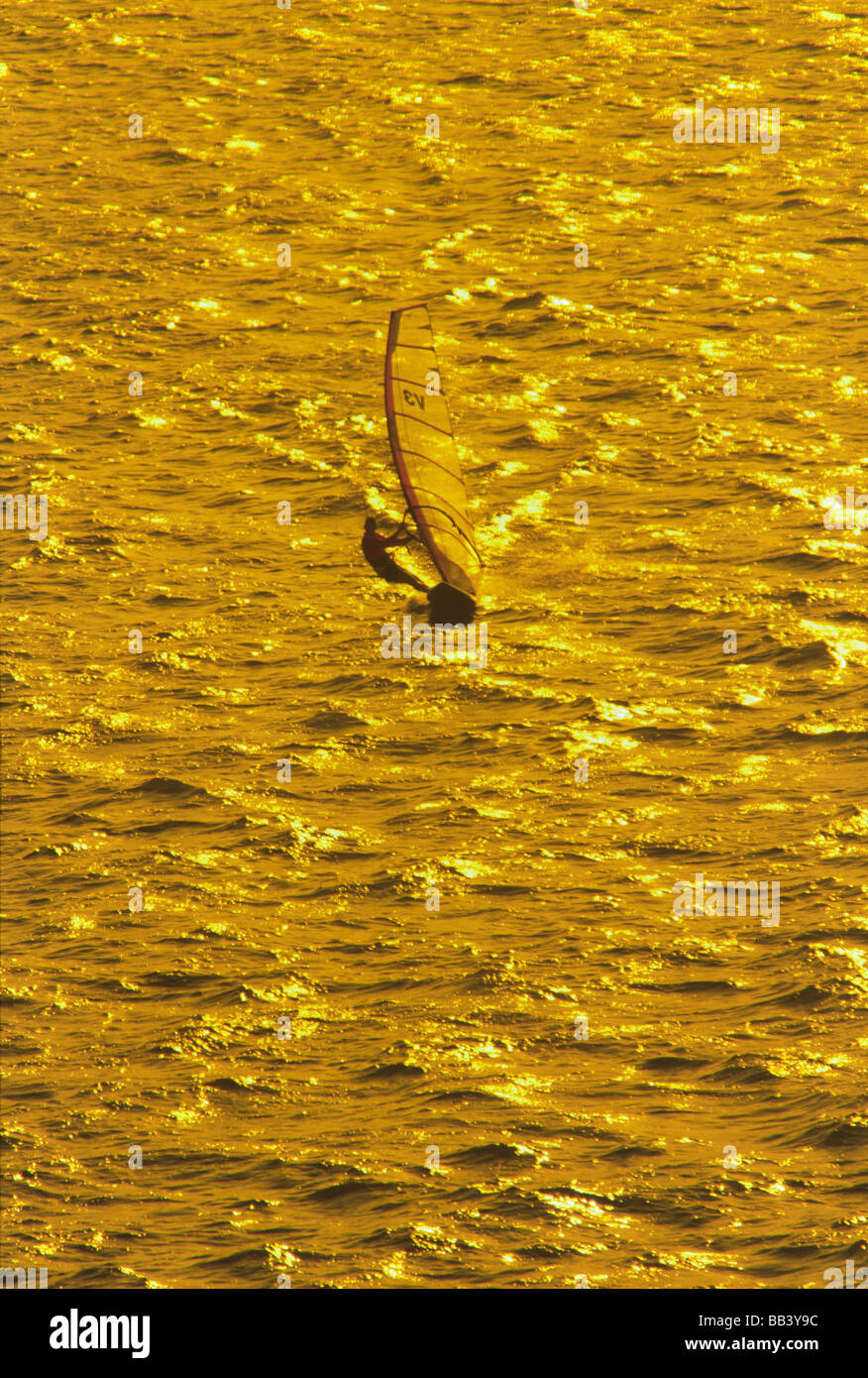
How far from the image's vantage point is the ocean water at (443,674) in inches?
545

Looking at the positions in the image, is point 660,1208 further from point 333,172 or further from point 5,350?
point 333,172

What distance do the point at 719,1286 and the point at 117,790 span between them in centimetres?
872

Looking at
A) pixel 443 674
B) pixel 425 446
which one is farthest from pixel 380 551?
pixel 443 674

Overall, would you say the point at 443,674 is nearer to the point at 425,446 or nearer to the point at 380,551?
the point at 425,446

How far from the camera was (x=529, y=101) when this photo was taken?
32031 millimetres

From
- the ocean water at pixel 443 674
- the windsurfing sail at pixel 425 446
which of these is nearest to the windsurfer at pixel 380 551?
the windsurfing sail at pixel 425 446

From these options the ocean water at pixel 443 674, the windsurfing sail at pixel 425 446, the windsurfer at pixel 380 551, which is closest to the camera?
the ocean water at pixel 443 674

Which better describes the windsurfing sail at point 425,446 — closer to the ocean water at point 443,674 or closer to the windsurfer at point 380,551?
the windsurfer at point 380,551

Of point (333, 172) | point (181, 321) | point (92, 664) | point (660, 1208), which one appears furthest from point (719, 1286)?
point (333, 172)

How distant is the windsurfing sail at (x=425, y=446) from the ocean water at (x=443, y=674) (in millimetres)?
1699

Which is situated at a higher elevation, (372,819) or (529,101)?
(529,101)

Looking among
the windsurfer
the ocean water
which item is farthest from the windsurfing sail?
the ocean water

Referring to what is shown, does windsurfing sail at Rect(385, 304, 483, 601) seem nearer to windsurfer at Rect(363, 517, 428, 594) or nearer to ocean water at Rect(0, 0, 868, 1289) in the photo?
windsurfer at Rect(363, 517, 428, 594)

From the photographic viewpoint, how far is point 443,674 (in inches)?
774
